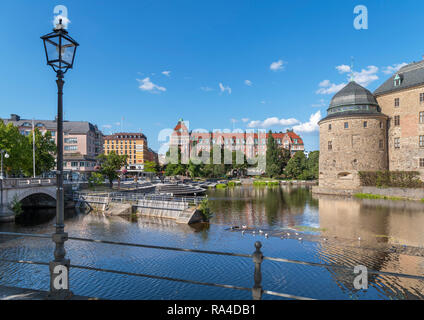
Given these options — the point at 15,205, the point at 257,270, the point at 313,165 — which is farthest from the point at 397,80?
the point at 15,205

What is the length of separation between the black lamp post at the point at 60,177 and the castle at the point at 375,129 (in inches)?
2155

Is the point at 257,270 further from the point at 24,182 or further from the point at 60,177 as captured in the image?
the point at 24,182

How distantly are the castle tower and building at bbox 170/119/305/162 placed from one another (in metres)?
68.1

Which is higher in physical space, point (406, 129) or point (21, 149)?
point (406, 129)

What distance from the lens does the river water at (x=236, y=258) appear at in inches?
495

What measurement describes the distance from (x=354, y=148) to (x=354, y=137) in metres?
2.10

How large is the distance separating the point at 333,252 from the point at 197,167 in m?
80.9

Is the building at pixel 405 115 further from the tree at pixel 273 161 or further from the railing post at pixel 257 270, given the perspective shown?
the railing post at pixel 257 270

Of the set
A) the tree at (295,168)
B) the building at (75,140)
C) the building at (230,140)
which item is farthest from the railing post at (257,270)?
the building at (230,140)

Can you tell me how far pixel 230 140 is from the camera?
129 metres

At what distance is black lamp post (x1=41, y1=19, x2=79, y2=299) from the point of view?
18.2 feet

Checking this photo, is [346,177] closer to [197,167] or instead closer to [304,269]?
[304,269]

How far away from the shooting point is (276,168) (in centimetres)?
9975
